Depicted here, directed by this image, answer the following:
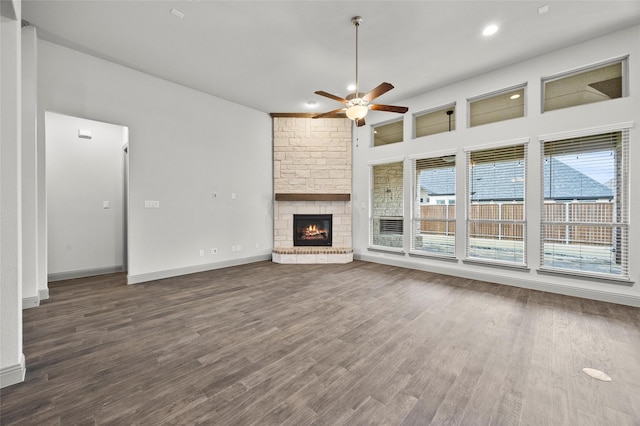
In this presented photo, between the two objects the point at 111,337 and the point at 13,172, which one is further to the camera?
the point at 111,337

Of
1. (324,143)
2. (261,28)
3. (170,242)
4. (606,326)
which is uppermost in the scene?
(261,28)

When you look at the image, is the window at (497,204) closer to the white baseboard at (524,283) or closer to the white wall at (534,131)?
the white wall at (534,131)

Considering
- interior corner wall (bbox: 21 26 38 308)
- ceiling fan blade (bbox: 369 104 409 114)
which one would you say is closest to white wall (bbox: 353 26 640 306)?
ceiling fan blade (bbox: 369 104 409 114)

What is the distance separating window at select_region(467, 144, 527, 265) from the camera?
435 cm

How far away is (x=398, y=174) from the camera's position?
19.4ft

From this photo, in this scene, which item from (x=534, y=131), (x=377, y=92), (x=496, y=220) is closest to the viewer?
(x=377, y=92)

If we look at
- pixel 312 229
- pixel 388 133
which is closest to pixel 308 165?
pixel 312 229

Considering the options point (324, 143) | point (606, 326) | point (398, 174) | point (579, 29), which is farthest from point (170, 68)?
point (606, 326)

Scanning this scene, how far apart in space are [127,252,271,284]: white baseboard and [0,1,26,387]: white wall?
2.64m

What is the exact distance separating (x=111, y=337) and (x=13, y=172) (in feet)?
5.41

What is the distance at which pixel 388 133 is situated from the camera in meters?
6.11

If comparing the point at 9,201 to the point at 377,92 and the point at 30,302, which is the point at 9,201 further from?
the point at 377,92

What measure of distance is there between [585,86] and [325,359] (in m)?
5.14

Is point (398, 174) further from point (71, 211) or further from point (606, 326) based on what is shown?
point (71, 211)
